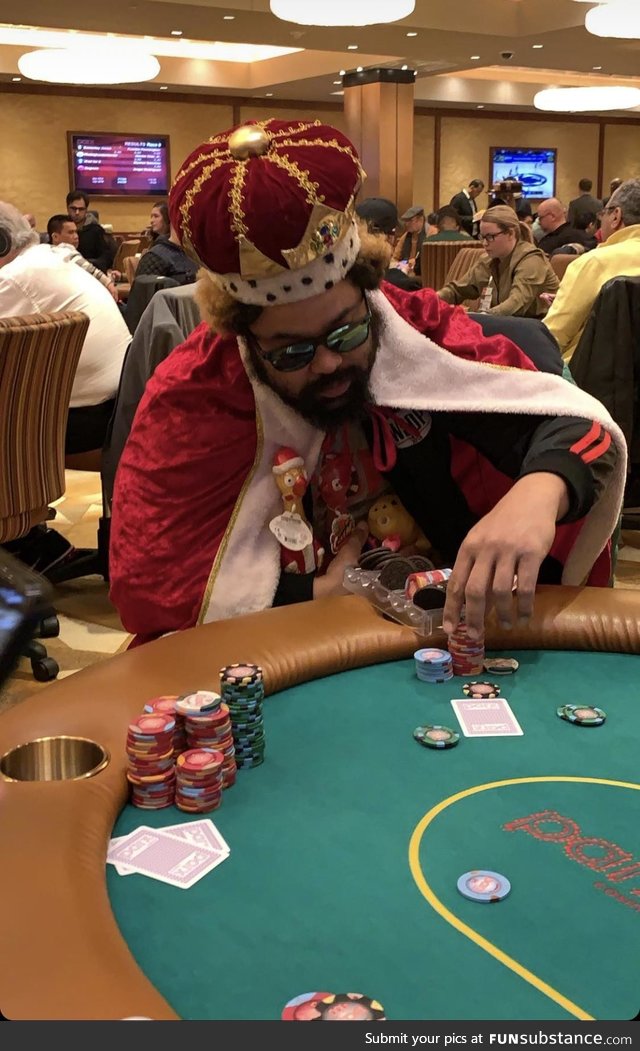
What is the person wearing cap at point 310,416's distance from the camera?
5.37ft

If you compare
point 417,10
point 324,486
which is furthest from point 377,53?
point 324,486

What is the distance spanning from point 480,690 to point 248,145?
33.3 inches

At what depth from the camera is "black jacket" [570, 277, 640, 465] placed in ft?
13.3

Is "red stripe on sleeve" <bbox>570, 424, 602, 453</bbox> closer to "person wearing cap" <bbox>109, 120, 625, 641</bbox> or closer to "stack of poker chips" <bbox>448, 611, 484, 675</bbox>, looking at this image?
"person wearing cap" <bbox>109, 120, 625, 641</bbox>

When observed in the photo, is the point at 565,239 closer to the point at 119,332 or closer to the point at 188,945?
the point at 119,332

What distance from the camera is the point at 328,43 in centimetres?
1073

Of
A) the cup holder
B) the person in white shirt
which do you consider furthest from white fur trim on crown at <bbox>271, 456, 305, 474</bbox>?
the person in white shirt

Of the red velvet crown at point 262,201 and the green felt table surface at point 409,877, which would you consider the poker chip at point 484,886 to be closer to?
→ the green felt table surface at point 409,877

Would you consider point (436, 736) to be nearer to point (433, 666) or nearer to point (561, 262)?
point (433, 666)

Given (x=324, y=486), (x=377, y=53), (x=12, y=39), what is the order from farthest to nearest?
(x=12, y=39) → (x=377, y=53) → (x=324, y=486)

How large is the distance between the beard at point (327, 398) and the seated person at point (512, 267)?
14.1 feet

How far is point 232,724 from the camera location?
1252mm

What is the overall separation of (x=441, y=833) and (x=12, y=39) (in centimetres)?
1302

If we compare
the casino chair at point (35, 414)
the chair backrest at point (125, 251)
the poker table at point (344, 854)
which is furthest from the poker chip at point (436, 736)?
the chair backrest at point (125, 251)
